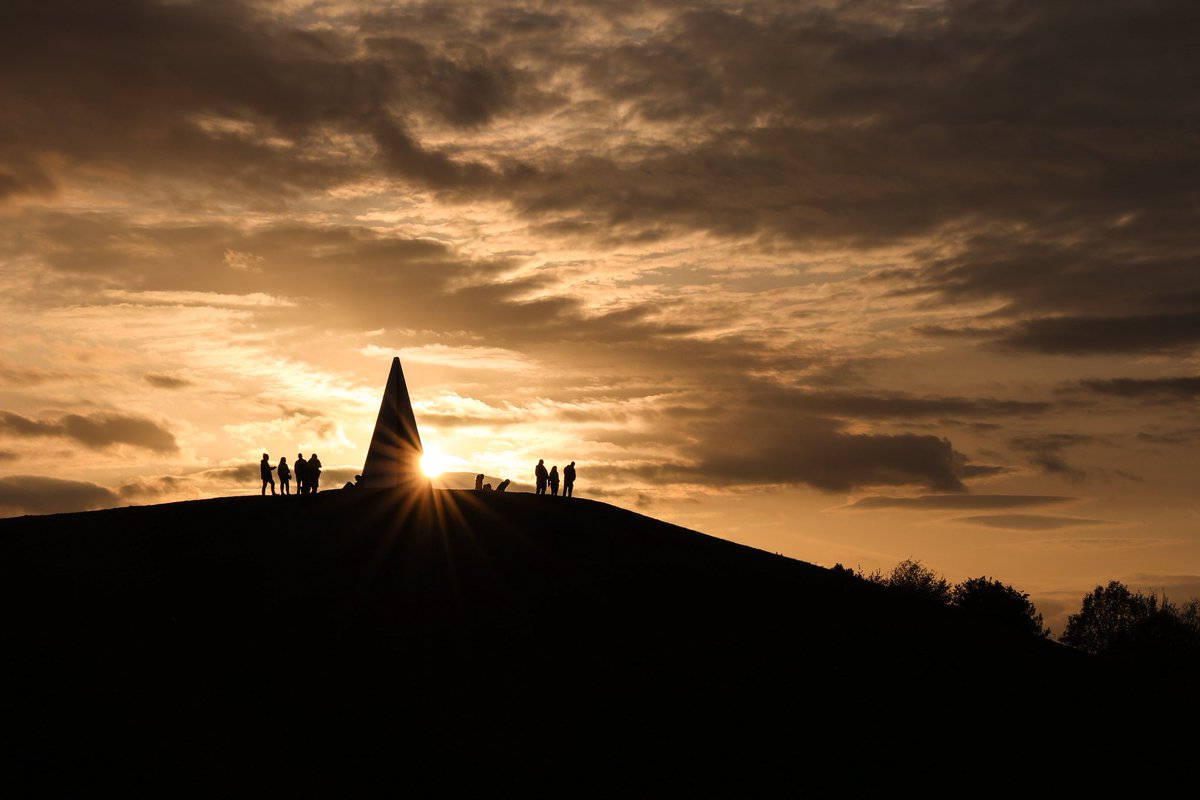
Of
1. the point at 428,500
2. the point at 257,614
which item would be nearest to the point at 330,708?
the point at 257,614

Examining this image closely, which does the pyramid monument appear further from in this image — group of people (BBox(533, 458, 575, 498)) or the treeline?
the treeline

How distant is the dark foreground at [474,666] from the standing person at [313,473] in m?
2.85

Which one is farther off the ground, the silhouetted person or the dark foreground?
the silhouetted person

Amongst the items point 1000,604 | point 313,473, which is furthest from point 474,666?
point 1000,604

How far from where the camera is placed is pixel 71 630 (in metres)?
29.3

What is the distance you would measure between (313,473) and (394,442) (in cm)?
321

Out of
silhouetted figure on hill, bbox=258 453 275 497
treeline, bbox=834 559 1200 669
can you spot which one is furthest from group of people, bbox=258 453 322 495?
treeline, bbox=834 559 1200 669

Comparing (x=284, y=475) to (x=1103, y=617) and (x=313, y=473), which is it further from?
(x=1103, y=617)

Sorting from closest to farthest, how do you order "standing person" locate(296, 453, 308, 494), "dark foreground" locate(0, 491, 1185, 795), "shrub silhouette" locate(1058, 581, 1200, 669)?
"dark foreground" locate(0, 491, 1185, 795), "standing person" locate(296, 453, 308, 494), "shrub silhouette" locate(1058, 581, 1200, 669)

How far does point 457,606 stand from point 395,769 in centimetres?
897

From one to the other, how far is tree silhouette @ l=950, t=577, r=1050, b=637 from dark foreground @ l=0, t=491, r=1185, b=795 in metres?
38.9

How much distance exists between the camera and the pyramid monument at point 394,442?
44594 mm

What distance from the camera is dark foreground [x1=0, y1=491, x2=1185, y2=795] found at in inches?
995

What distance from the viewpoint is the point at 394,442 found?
4459cm
